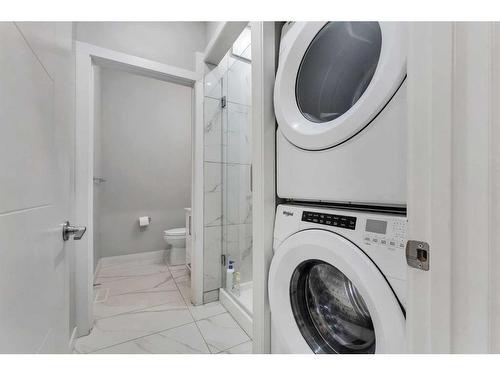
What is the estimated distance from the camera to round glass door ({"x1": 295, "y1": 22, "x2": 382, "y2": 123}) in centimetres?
74

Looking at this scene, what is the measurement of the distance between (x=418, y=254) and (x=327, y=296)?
0.58 m

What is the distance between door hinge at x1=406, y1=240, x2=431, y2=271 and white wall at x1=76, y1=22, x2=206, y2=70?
6.44 ft

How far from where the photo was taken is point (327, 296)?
35.1 inches

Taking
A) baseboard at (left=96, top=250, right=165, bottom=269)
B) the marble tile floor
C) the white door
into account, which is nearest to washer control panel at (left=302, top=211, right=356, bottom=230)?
the white door

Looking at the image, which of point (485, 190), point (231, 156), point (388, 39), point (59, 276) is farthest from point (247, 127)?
point (485, 190)

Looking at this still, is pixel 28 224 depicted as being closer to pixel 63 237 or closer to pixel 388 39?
pixel 63 237

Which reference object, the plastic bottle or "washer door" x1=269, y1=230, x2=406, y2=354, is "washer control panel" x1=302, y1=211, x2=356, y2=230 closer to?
"washer door" x1=269, y1=230, x2=406, y2=354

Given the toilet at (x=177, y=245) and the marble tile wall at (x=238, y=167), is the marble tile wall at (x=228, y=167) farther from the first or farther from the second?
the toilet at (x=177, y=245)

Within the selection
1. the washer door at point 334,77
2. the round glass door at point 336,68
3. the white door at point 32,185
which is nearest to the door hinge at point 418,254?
the washer door at point 334,77

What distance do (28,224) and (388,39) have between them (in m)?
1.00

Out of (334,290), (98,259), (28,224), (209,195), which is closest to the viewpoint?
(28,224)

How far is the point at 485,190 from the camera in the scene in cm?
34

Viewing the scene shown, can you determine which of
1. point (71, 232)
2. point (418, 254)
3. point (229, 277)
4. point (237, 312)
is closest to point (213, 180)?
point (229, 277)

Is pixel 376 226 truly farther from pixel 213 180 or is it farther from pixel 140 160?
pixel 140 160
